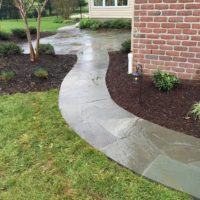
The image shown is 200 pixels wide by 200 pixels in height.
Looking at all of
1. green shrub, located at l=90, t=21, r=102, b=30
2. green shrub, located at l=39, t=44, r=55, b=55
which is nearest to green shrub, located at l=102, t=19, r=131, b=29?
green shrub, located at l=90, t=21, r=102, b=30

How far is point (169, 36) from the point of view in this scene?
14.4 ft

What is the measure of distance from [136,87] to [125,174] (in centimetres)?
227

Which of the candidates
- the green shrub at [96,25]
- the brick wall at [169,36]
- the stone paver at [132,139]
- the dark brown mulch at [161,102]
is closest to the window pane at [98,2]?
the green shrub at [96,25]

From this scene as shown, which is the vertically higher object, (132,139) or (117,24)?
(117,24)

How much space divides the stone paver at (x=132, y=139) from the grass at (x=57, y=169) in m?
0.13

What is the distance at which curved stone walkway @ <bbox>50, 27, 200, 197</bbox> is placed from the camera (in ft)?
8.21

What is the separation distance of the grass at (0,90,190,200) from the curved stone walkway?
119mm

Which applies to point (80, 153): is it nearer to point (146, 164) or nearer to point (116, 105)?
point (146, 164)

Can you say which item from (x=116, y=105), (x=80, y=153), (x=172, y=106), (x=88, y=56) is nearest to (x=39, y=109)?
(x=116, y=105)

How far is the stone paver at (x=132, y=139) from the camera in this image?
8.21 feet

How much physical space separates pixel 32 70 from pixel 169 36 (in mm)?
3172

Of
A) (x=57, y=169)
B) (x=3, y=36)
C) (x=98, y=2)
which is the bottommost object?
(x=57, y=169)

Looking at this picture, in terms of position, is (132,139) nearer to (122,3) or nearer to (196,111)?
(196,111)

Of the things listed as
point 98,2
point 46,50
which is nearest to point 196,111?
point 46,50
